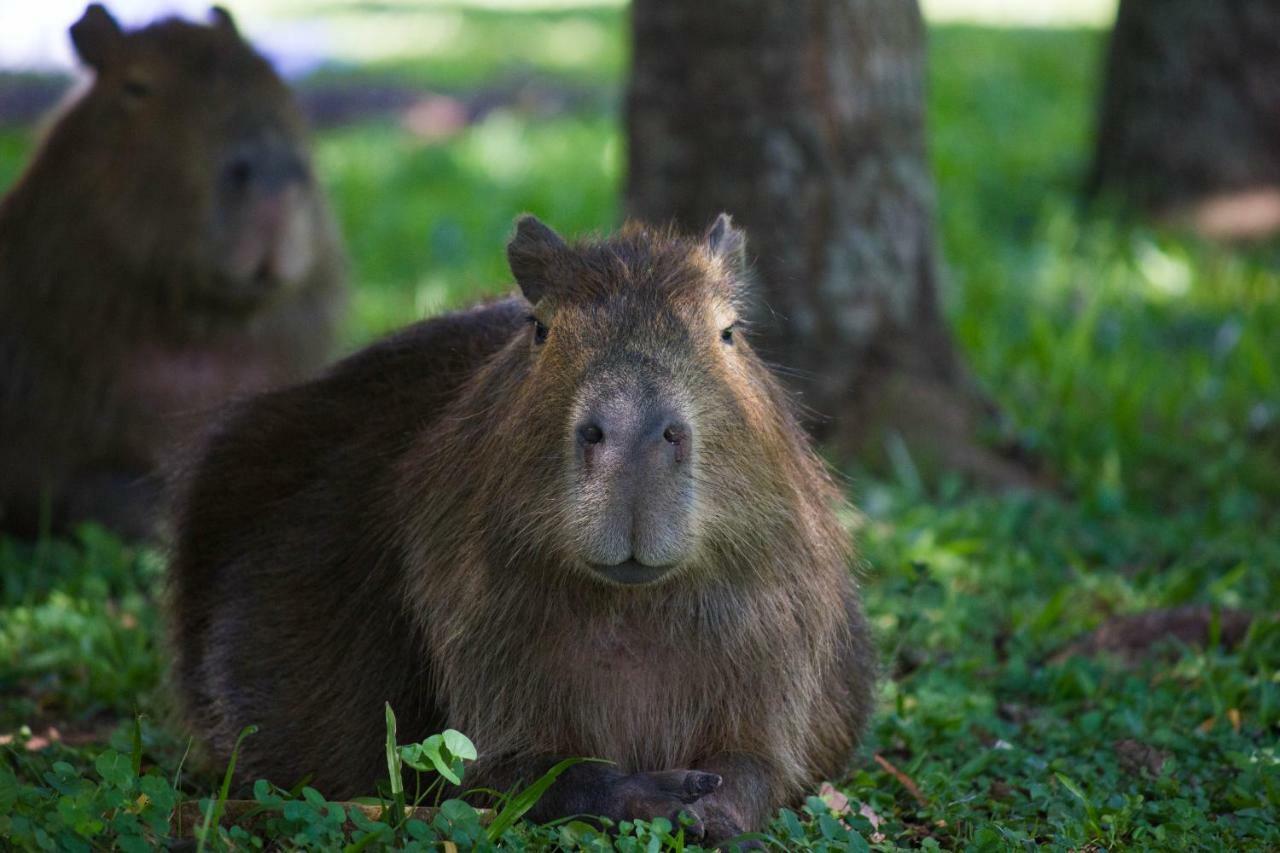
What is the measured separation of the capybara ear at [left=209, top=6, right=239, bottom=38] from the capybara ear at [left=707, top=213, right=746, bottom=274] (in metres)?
2.61

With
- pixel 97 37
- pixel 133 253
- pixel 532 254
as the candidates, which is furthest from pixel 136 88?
pixel 532 254

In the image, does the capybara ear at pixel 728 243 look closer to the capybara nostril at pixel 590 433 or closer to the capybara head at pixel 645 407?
the capybara head at pixel 645 407

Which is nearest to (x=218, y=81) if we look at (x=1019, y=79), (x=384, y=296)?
(x=384, y=296)

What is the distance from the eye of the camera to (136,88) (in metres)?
5.04

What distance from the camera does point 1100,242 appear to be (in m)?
7.42

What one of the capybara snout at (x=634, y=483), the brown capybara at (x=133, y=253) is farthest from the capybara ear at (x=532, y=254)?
the brown capybara at (x=133, y=253)

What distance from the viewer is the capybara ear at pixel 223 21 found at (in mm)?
5160

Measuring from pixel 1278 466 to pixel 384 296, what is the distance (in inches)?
150

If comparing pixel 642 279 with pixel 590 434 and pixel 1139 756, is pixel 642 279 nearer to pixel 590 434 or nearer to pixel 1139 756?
pixel 590 434

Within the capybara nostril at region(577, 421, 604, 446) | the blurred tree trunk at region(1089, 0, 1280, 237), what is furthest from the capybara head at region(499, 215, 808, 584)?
the blurred tree trunk at region(1089, 0, 1280, 237)

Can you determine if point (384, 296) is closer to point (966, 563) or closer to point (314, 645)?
point (966, 563)

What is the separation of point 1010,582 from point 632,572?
7.09 feet

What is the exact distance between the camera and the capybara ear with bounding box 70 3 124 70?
5027 mm

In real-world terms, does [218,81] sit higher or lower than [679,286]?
higher
